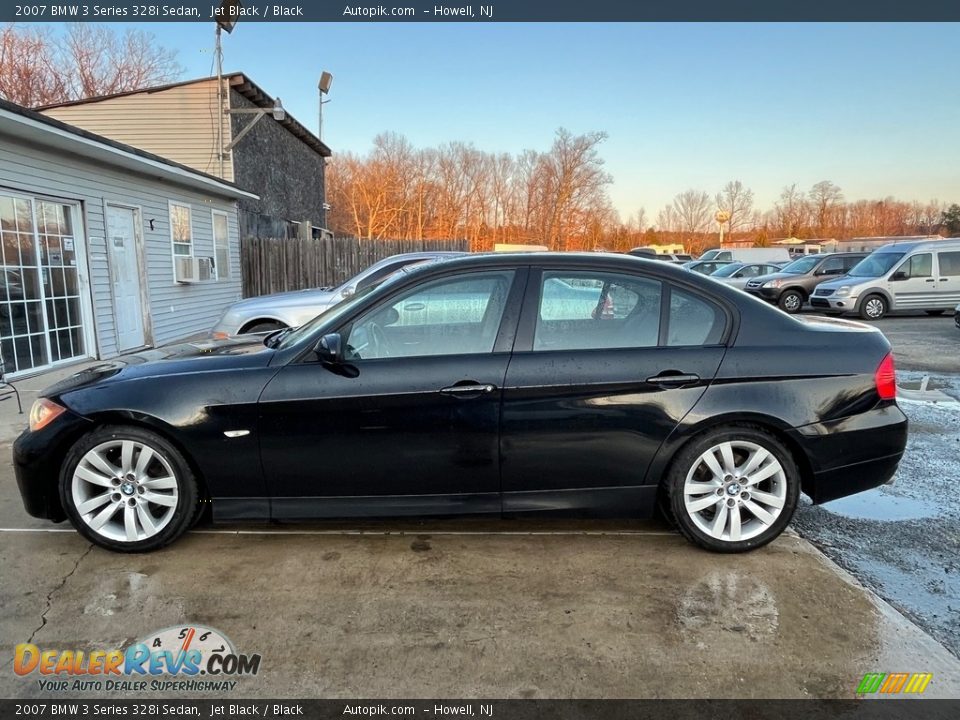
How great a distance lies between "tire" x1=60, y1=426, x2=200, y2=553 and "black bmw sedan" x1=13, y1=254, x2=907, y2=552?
1 centimetres

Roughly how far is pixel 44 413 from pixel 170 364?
0.69 metres

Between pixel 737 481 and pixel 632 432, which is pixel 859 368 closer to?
pixel 737 481

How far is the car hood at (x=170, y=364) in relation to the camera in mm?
3240

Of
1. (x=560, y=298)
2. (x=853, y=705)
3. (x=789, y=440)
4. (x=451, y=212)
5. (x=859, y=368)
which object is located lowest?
(x=853, y=705)

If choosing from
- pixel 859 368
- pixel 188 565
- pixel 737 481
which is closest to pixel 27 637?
pixel 188 565

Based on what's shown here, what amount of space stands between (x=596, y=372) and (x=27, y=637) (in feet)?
9.36

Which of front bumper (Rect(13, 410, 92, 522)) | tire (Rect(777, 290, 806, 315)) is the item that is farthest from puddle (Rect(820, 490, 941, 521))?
tire (Rect(777, 290, 806, 315))

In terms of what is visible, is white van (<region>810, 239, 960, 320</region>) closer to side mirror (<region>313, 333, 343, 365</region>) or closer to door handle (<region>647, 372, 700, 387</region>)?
door handle (<region>647, 372, 700, 387</region>)

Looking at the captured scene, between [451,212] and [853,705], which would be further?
[451,212]

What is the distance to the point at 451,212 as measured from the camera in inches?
2098

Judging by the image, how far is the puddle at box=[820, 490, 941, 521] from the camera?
149 inches

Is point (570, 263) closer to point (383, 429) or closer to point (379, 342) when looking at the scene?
point (379, 342)

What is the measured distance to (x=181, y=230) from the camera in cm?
1191

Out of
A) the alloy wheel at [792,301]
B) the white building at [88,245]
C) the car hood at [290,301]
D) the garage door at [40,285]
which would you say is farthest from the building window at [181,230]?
the alloy wheel at [792,301]
